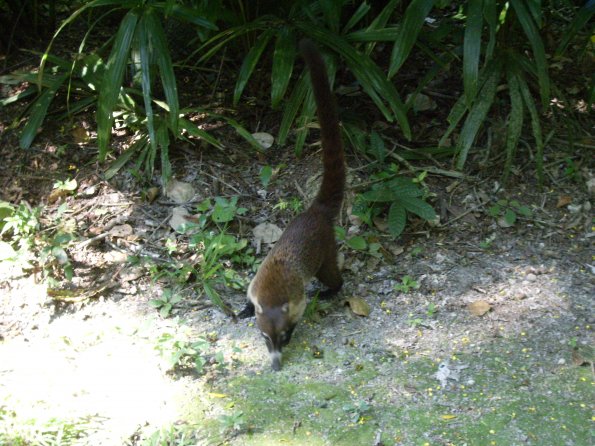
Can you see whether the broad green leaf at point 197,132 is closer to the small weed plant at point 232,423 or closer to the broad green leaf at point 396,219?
the broad green leaf at point 396,219

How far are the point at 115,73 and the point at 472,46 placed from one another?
196 centimetres

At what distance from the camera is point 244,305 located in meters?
3.73

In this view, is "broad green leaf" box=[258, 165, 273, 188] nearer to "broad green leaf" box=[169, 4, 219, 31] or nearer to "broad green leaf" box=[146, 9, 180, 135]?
"broad green leaf" box=[146, 9, 180, 135]

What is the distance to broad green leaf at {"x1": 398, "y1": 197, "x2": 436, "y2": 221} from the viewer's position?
12.5 feet

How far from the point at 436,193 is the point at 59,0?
129 inches

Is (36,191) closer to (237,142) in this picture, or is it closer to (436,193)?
(237,142)

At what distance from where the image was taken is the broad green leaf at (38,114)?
4.34 meters

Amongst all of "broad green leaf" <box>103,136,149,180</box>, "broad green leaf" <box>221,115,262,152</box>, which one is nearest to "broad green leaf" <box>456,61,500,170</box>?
"broad green leaf" <box>221,115,262,152</box>

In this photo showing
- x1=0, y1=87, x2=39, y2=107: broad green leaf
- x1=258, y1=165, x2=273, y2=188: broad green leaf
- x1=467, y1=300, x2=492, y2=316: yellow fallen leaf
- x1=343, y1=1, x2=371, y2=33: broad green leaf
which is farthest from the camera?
x1=0, y1=87, x2=39, y2=107: broad green leaf

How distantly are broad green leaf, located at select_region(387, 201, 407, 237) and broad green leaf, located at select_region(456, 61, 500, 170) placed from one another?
1.47 ft

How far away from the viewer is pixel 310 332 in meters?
3.54

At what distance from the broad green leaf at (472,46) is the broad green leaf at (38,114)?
2520 millimetres

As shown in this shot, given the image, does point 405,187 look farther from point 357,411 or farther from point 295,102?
point 357,411

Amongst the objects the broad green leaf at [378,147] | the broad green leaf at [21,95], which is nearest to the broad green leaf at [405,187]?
the broad green leaf at [378,147]
